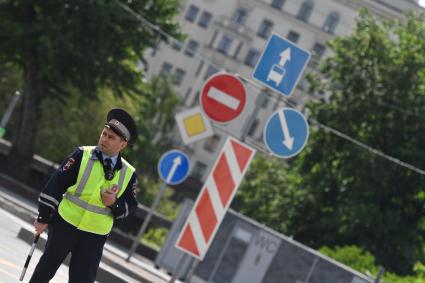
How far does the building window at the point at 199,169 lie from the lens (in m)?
77.1

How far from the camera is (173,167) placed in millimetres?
19344

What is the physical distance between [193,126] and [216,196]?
909 mm

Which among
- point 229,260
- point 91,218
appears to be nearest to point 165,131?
point 229,260

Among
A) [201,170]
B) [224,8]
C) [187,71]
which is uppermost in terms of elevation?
[224,8]

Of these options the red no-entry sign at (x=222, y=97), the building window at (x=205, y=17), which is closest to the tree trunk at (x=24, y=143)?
the red no-entry sign at (x=222, y=97)

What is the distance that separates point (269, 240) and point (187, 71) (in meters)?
59.7

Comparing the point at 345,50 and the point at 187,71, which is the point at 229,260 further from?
the point at 187,71

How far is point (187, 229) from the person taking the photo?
11.9 metres

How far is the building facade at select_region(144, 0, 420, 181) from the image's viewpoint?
247 feet

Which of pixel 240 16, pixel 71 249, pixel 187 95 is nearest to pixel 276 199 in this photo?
pixel 71 249

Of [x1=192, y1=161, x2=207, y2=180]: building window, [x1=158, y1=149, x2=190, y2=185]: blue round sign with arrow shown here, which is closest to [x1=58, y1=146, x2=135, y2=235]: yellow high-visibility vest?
[x1=158, y1=149, x2=190, y2=185]: blue round sign with arrow

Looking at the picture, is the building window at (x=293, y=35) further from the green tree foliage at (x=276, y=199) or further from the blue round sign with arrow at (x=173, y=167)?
the blue round sign with arrow at (x=173, y=167)

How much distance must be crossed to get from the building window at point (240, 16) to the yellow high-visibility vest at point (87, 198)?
2825 inches

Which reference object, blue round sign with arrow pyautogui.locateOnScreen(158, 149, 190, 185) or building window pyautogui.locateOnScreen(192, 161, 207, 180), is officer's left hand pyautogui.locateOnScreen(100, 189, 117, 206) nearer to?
blue round sign with arrow pyautogui.locateOnScreen(158, 149, 190, 185)
